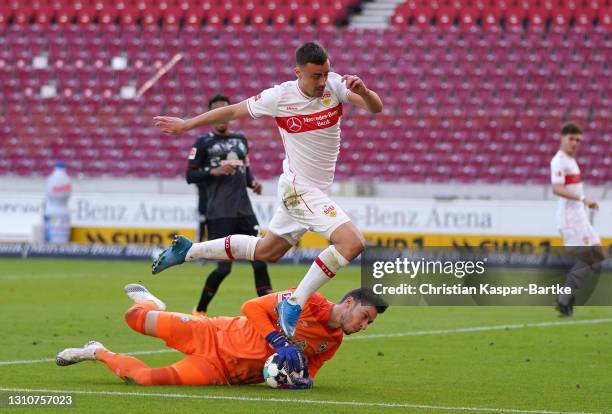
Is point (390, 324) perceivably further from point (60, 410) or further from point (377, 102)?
point (60, 410)

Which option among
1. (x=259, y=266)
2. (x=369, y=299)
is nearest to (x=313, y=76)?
(x=369, y=299)

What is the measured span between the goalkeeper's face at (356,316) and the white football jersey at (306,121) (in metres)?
1.66

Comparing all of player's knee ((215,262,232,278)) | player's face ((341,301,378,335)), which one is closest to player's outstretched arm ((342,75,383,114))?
player's face ((341,301,378,335))

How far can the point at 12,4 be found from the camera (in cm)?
3559

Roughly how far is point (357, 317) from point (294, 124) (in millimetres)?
1934

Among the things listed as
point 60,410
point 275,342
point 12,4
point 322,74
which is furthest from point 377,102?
point 12,4

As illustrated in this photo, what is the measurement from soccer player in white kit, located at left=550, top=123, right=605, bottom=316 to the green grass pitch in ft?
1.58

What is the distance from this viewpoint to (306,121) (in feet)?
31.5

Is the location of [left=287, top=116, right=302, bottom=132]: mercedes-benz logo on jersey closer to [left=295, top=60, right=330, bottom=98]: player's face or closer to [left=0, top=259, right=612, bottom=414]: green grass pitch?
[left=295, top=60, right=330, bottom=98]: player's face

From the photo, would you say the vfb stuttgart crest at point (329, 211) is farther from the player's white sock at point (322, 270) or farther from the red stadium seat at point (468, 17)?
the red stadium seat at point (468, 17)

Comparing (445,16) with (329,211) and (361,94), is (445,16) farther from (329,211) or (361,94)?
(361,94)

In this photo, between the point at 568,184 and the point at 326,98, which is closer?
the point at 326,98

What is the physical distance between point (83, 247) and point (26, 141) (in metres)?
6.90

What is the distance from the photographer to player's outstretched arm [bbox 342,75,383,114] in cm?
905
